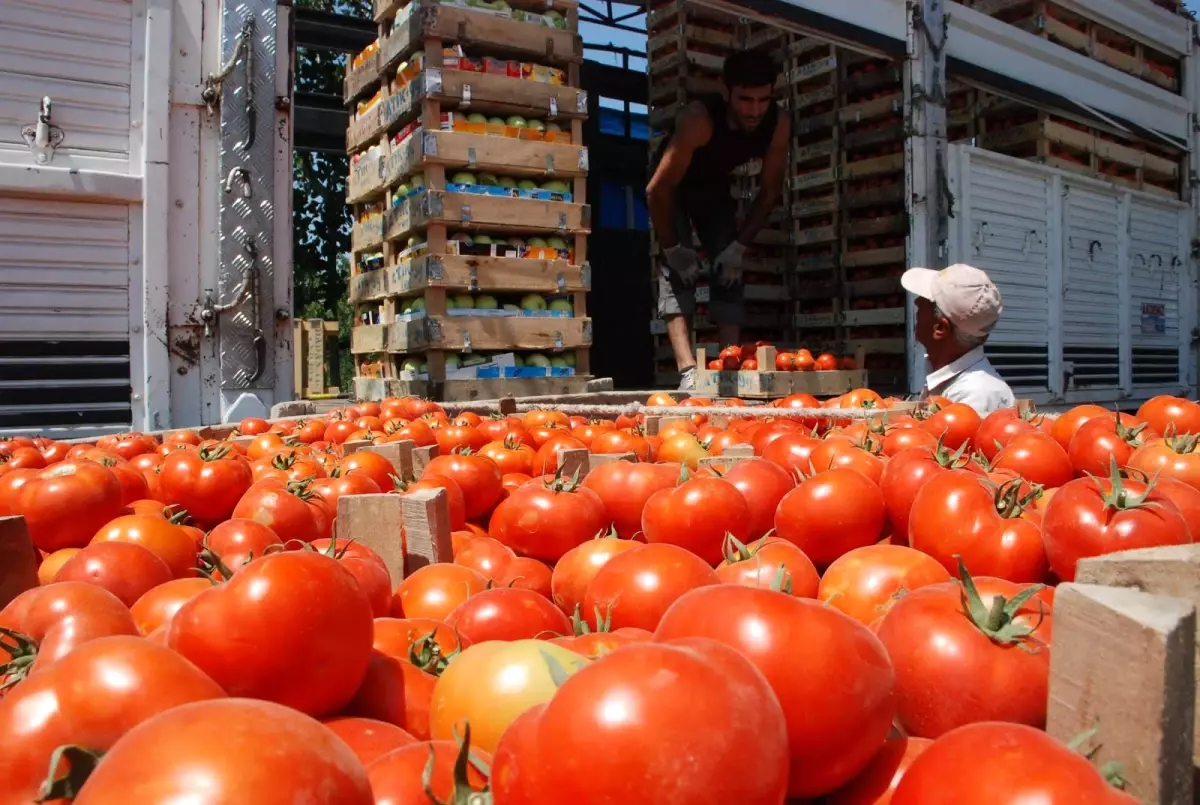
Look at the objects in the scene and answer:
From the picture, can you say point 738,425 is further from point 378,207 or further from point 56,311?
point 378,207

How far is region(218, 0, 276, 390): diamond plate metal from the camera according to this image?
5.46m

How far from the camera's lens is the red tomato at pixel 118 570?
1.55 m

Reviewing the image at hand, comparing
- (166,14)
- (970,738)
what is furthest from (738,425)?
(166,14)

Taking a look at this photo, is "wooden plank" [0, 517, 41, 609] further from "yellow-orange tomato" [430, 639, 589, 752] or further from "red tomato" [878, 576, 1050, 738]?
"red tomato" [878, 576, 1050, 738]

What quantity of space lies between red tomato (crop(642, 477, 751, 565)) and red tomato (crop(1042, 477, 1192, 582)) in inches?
22.8

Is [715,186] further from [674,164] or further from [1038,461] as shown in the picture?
[1038,461]

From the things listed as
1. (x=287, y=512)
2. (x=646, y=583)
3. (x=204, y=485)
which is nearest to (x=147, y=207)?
(x=204, y=485)

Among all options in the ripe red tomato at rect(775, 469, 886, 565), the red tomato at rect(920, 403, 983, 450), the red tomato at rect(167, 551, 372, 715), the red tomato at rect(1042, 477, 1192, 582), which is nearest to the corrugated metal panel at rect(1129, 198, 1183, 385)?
the red tomato at rect(920, 403, 983, 450)

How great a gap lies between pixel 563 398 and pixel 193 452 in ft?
11.3

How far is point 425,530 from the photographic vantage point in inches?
75.5

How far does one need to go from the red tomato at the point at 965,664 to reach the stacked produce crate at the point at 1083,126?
9.49m

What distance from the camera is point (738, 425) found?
391 centimetres

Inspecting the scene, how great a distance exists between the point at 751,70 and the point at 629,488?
16.7 feet

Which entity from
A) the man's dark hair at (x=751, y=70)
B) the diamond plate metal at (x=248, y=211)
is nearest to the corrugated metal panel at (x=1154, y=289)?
the man's dark hair at (x=751, y=70)
